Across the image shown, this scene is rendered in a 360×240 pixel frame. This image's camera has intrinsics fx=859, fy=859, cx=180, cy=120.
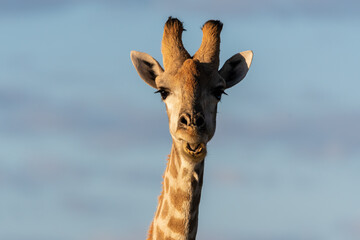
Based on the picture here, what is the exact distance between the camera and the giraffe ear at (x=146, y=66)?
19.1 m

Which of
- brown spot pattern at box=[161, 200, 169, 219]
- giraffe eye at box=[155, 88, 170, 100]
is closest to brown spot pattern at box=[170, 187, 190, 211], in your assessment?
brown spot pattern at box=[161, 200, 169, 219]

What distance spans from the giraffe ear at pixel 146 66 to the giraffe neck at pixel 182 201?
2.24m

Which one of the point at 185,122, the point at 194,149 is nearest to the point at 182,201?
the point at 194,149

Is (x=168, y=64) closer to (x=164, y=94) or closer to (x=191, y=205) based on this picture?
(x=164, y=94)

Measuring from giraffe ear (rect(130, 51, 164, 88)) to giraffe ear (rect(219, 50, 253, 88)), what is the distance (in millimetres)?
1534

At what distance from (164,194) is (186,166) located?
1.13 metres

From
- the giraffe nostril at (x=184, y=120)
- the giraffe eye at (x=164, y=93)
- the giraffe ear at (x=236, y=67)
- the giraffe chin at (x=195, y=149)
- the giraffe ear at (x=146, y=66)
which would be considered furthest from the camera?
the giraffe ear at (x=236, y=67)

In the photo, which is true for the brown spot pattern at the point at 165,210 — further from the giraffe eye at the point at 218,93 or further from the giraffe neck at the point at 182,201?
the giraffe eye at the point at 218,93

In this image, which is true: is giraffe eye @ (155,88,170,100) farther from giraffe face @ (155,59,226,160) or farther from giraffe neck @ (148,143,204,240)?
giraffe neck @ (148,143,204,240)

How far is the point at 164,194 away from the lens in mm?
18016

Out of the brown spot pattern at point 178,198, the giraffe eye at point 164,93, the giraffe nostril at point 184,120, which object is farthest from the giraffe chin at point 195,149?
the giraffe eye at point 164,93

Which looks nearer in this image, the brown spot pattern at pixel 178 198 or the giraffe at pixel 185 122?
the giraffe at pixel 185 122

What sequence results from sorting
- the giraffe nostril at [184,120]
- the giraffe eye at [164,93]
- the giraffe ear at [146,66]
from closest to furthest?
the giraffe nostril at [184,120] → the giraffe eye at [164,93] → the giraffe ear at [146,66]

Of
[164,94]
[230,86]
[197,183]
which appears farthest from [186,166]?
[230,86]
